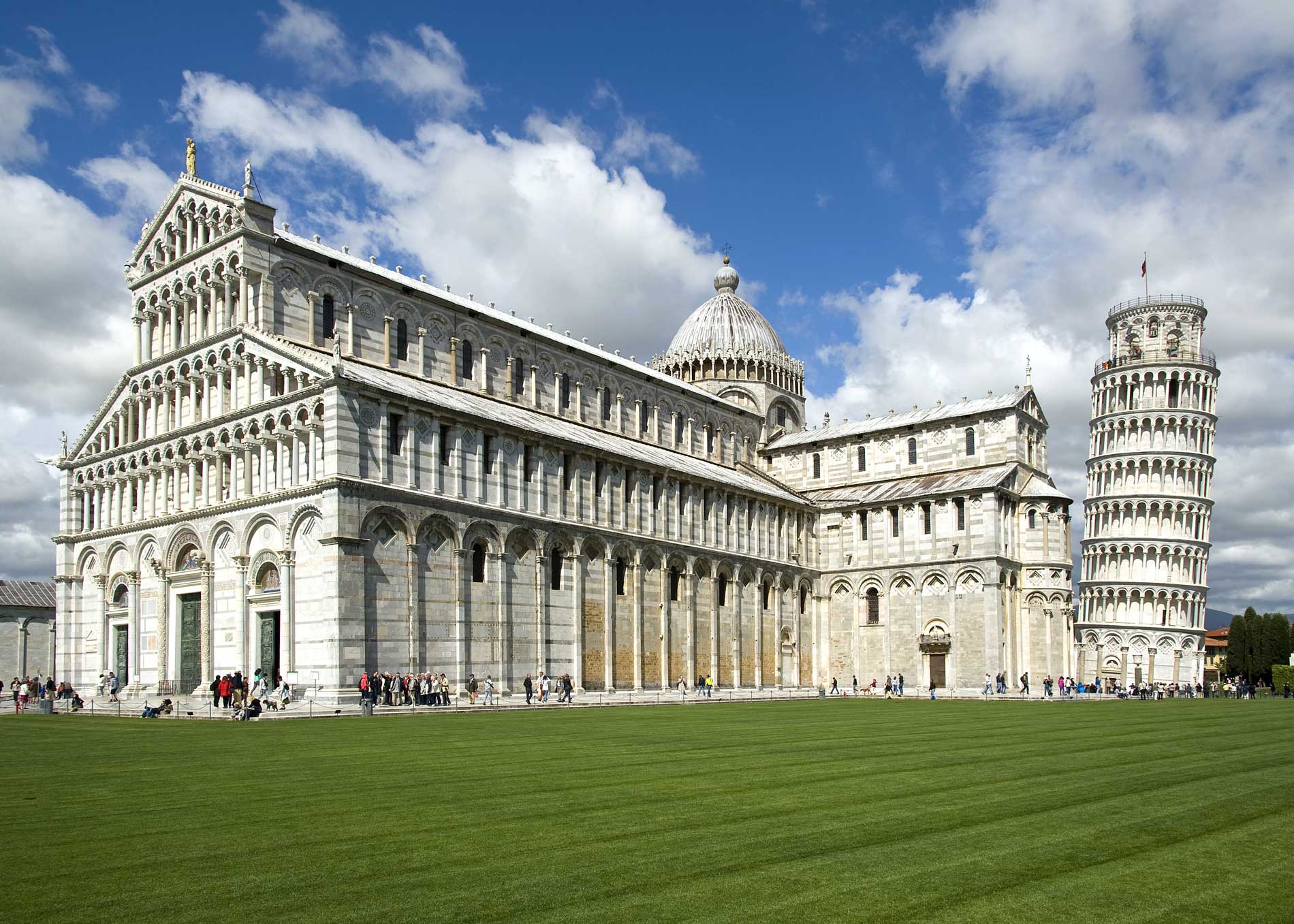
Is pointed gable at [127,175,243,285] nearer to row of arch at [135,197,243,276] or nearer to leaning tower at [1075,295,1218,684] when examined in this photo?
row of arch at [135,197,243,276]

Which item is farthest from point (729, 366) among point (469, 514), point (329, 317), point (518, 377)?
point (469, 514)

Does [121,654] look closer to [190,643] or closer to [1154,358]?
[190,643]

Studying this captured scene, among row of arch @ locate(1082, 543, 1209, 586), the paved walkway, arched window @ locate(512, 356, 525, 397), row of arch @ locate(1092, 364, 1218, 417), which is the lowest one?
the paved walkway

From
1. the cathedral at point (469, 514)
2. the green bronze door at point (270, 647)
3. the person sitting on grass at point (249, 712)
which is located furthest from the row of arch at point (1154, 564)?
the person sitting on grass at point (249, 712)

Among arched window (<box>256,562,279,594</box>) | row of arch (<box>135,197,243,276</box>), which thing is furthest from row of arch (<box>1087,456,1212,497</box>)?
row of arch (<box>135,197,243,276</box>)

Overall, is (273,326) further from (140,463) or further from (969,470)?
(969,470)

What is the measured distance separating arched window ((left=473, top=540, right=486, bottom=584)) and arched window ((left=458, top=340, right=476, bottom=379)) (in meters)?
12.1

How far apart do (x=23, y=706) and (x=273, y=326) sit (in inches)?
696

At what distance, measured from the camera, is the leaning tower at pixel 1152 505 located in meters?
92.8

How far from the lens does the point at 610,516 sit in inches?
2099

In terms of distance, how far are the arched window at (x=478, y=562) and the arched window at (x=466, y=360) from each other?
39.6 ft

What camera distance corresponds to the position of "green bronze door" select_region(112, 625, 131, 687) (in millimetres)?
48906

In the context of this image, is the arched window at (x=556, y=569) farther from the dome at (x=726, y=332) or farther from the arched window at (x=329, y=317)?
the dome at (x=726, y=332)

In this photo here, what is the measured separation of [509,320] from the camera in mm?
57938
